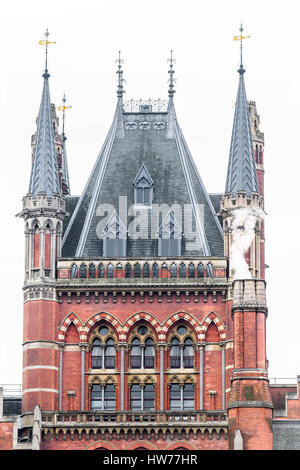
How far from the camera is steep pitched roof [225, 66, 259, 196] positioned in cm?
14100

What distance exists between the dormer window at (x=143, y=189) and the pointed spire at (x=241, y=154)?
4.46 meters

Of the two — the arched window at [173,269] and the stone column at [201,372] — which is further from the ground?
the arched window at [173,269]

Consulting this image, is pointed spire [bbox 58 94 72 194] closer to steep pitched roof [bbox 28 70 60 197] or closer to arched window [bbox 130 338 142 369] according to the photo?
steep pitched roof [bbox 28 70 60 197]

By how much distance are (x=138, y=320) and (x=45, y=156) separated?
10412 mm

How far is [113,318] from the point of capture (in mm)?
138875

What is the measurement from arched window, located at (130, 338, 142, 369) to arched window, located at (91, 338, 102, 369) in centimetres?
169

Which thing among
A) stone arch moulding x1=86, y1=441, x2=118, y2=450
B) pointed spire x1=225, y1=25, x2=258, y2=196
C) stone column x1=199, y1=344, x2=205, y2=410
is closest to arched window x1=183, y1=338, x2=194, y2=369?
stone column x1=199, y1=344, x2=205, y2=410

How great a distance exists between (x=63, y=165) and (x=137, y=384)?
1830cm

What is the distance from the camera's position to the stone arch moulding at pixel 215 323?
138m

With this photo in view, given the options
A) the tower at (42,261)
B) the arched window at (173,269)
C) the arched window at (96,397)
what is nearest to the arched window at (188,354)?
the arched window at (173,269)

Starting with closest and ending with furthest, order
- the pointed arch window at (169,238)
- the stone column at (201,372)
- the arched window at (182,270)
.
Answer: the stone column at (201,372) → the arched window at (182,270) → the pointed arch window at (169,238)

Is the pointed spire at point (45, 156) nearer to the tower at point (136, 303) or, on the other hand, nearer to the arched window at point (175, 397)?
the tower at point (136, 303)
